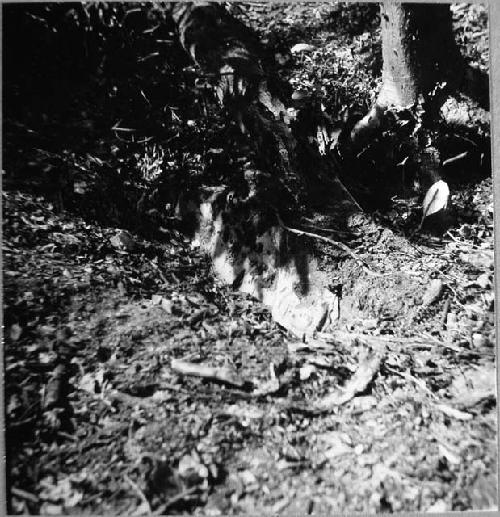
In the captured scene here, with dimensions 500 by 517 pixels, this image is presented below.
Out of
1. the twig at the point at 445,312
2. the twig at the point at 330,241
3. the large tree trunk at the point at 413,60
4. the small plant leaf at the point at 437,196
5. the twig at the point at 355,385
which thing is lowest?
the twig at the point at 355,385

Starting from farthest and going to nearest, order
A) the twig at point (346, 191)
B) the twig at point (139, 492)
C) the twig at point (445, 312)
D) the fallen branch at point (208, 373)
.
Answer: the twig at point (346, 191)
the twig at point (445, 312)
the fallen branch at point (208, 373)
the twig at point (139, 492)

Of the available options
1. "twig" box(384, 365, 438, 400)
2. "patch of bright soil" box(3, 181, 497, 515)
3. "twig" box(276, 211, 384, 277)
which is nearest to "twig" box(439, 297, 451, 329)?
"patch of bright soil" box(3, 181, 497, 515)

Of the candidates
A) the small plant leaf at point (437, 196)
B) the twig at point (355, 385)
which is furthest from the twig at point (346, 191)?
the twig at point (355, 385)

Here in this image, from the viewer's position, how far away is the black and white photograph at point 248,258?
6.87 ft

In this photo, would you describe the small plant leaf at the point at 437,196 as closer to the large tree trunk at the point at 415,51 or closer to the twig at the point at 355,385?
the large tree trunk at the point at 415,51

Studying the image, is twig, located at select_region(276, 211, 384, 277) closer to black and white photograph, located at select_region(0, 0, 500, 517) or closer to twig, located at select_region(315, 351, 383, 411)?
black and white photograph, located at select_region(0, 0, 500, 517)

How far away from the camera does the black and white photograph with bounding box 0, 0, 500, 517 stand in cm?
209

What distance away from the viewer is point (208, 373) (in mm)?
2209

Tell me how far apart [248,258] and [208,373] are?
62cm

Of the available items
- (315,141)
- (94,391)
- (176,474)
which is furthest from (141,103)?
(176,474)

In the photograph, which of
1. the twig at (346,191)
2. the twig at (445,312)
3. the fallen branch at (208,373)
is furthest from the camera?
the twig at (346,191)

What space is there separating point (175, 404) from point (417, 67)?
211 cm

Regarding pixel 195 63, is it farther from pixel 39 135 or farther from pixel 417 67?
pixel 417 67

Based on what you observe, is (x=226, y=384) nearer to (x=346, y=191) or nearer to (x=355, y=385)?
(x=355, y=385)
